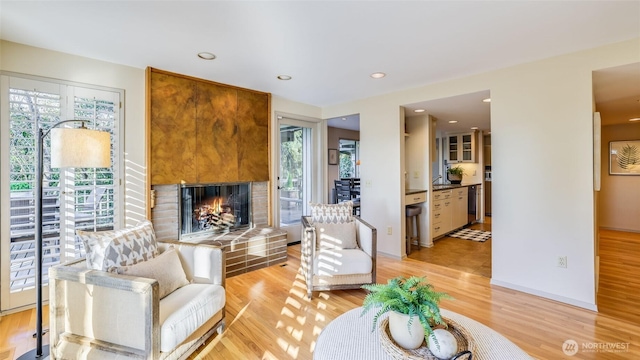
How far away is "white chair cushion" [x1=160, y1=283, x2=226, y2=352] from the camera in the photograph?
63.5 inches

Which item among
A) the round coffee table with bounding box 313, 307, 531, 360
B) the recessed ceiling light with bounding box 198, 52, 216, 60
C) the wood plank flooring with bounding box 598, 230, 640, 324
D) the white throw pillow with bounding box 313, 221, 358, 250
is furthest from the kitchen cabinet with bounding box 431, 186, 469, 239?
the recessed ceiling light with bounding box 198, 52, 216, 60

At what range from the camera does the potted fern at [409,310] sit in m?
1.21

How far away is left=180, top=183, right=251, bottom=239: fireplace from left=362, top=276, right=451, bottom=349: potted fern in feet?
9.50

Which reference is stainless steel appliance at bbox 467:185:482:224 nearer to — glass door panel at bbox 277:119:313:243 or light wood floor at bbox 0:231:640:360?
light wood floor at bbox 0:231:640:360

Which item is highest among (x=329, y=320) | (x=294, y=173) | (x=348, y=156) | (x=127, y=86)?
(x=127, y=86)

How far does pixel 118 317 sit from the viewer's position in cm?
161

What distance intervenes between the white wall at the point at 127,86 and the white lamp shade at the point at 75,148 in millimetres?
1224

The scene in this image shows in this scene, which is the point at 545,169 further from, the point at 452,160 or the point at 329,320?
the point at 452,160

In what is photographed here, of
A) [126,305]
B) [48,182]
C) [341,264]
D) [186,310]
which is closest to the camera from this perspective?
[126,305]

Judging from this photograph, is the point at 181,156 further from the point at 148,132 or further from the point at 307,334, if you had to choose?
the point at 307,334

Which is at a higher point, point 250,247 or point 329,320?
point 250,247

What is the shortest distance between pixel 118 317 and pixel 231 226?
2.33 metres

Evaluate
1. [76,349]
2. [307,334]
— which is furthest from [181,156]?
[307,334]

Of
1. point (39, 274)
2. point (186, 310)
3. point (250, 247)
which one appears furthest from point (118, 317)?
point (250, 247)
